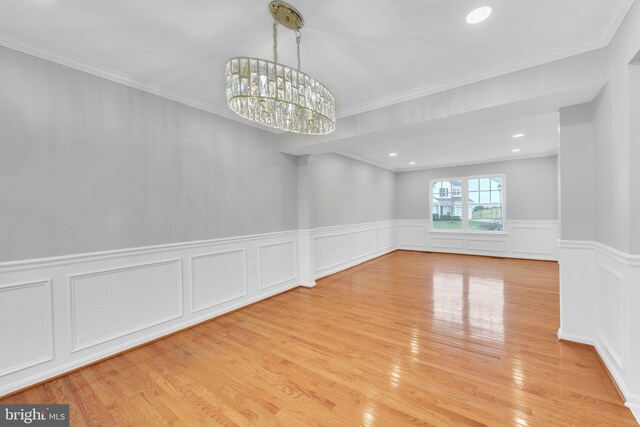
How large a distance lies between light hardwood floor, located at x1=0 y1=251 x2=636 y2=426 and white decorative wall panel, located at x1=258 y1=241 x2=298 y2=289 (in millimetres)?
544

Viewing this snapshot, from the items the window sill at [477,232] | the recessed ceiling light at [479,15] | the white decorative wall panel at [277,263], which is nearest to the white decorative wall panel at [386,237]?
the window sill at [477,232]

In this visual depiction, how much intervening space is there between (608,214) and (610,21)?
4.48 ft

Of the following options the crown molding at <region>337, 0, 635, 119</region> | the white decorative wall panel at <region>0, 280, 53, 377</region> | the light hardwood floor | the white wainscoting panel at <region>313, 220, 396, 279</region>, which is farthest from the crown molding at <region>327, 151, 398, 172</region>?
the white decorative wall panel at <region>0, 280, 53, 377</region>

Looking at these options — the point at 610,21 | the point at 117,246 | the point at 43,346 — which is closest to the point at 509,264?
the point at 610,21

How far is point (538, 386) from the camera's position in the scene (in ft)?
6.09

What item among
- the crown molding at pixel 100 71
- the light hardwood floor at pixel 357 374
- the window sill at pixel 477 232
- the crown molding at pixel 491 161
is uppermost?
the crown molding at pixel 100 71

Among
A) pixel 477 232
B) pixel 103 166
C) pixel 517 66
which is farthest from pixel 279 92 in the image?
pixel 477 232

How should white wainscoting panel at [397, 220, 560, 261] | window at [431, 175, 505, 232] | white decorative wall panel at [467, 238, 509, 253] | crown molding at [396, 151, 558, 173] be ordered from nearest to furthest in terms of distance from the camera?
crown molding at [396, 151, 558, 173]
white wainscoting panel at [397, 220, 560, 261]
white decorative wall panel at [467, 238, 509, 253]
window at [431, 175, 505, 232]

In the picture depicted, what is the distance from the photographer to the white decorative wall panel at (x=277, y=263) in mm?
3850

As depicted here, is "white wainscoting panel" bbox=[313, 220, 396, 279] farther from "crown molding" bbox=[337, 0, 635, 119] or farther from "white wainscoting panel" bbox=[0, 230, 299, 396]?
"crown molding" bbox=[337, 0, 635, 119]

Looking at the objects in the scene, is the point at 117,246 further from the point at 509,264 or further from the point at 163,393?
the point at 509,264

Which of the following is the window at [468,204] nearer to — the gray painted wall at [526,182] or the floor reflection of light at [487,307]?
the gray painted wall at [526,182]

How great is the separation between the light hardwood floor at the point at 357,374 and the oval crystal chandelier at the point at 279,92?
195cm

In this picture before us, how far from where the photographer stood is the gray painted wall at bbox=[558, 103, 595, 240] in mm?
2354
